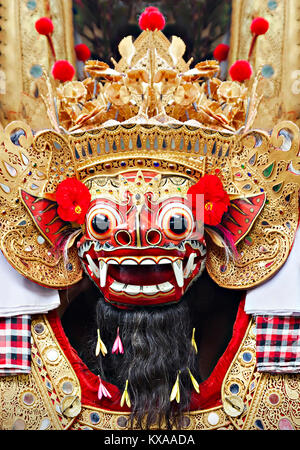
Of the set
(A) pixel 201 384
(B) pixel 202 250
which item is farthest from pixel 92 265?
(A) pixel 201 384

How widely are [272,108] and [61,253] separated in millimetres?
1308

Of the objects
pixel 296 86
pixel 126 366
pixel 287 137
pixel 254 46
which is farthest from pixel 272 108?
pixel 126 366

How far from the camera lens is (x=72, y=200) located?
91.2 inches

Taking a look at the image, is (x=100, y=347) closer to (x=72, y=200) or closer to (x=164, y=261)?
(x=164, y=261)

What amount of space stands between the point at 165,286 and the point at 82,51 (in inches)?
57.8

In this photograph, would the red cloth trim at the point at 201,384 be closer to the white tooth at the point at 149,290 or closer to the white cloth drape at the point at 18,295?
the white cloth drape at the point at 18,295

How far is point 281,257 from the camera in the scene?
7.54 feet

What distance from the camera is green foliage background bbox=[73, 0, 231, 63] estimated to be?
308 centimetres

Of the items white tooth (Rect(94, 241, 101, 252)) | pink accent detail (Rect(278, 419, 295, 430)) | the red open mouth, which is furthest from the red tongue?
pink accent detail (Rect(278, 419, 295, 430))

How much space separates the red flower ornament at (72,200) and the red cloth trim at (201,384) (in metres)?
0.46

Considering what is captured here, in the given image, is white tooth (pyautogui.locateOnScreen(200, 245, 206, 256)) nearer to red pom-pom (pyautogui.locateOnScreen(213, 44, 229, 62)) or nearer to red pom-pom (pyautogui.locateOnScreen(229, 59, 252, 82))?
red pom-pom (pyautogui.locateOnScreen(229, 59, 252, 82))

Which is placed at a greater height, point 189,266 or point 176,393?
point 189,266

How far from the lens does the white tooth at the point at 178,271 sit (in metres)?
2.23

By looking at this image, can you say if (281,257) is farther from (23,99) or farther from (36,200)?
(23,99)
